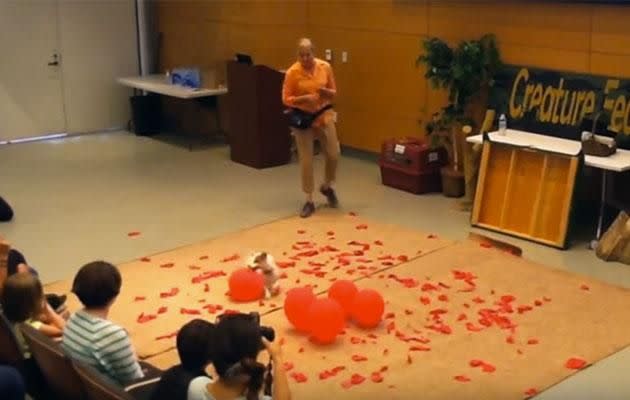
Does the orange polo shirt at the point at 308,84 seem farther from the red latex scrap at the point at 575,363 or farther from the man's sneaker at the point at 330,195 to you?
the red latex scrap at the point at 575,363

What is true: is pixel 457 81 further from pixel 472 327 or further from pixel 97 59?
pixel 97 59

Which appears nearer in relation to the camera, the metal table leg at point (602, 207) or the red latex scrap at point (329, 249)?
the red latex scrap at point (329, 249)

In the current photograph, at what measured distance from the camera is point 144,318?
540cm

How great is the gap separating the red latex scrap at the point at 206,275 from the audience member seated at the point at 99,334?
2206 mm

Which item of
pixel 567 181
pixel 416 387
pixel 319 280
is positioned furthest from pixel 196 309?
pixel 567 181

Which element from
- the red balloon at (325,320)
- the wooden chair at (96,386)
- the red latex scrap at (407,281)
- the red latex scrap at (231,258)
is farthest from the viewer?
the red latex scrap at (231,258)

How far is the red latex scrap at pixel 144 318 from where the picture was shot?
5367mm

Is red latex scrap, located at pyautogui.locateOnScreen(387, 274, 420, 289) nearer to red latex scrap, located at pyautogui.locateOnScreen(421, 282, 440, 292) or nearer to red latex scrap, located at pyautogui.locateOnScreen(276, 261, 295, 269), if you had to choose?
red latex scrap, located at pyautogui.locateOnScreen(421, 282, 440, 292)

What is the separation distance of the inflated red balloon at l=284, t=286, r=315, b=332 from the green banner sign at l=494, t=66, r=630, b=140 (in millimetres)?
2990

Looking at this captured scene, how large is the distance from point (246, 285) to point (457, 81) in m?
2.97

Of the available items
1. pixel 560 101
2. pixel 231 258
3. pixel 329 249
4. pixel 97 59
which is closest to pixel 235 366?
pixel 231 258

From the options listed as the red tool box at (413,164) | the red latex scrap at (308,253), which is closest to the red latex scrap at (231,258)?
the red latex scrap at (308,253)

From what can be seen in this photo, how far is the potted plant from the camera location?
7566mm

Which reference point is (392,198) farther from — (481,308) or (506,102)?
(481,308)
